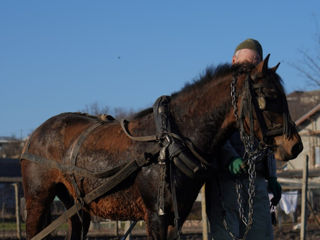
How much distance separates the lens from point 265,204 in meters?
5.75

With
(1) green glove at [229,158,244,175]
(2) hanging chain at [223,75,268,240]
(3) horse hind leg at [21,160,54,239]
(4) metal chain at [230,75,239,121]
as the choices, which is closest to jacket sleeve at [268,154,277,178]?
(2) hanging chain at [223,75,268,240]

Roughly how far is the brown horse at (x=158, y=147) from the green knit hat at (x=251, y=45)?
603mm

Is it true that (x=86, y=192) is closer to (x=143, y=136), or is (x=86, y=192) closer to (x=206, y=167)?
(x=143, y=136)

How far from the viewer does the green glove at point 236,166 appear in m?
5.18

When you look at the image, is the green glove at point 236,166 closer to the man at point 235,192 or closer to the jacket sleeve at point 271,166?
the man at point 235,192

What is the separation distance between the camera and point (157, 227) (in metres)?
4.99

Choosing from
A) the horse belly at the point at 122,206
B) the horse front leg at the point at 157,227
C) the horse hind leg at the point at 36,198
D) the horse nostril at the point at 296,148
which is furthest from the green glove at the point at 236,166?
the horse hind leg at the point at 36,198

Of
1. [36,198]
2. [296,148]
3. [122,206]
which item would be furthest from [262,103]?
[36,198]

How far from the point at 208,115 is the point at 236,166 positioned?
0.53 m

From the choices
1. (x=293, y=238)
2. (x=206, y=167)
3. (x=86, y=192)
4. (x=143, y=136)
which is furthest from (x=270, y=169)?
(x=293, y=238)

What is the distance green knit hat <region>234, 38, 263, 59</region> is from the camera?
5715 millimetres

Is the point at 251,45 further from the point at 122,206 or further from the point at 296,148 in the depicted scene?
the point at 122,206

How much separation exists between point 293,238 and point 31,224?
948 cm

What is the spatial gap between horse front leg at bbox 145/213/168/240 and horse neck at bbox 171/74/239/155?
0.69 m
